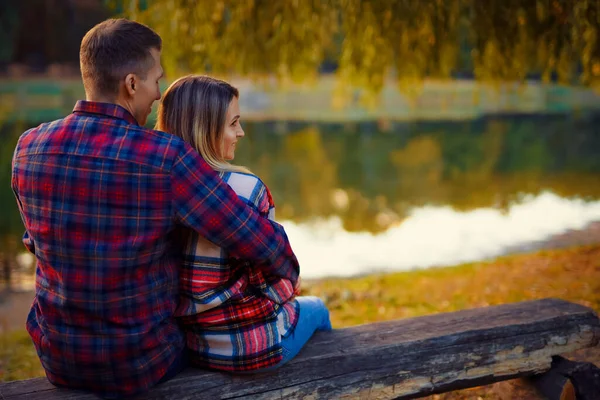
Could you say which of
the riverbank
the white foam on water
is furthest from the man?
the riverbank

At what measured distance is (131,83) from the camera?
1.91m

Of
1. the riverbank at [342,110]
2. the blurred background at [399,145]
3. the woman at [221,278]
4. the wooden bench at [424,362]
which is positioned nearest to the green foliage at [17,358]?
the blurred background at [399,145]

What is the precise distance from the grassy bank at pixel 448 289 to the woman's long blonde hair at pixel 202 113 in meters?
2.75

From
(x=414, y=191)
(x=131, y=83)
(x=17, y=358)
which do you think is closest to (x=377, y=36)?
(x=131, y=83)

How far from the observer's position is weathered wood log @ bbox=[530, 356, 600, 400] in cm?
278

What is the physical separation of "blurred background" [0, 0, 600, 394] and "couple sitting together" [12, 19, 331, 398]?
154 cm

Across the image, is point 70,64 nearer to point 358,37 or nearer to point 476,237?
point 476,237

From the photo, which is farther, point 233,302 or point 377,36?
point 377,36

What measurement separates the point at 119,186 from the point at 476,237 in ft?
23.3

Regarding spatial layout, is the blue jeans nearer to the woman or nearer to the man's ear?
the woman

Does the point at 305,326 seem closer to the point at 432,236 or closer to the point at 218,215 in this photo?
the point at 218,215

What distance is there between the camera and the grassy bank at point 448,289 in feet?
16.1

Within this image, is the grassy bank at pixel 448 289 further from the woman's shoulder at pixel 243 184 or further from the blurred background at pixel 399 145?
the woman's shoulder at pixel 243 184

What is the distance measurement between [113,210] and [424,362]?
129cm
